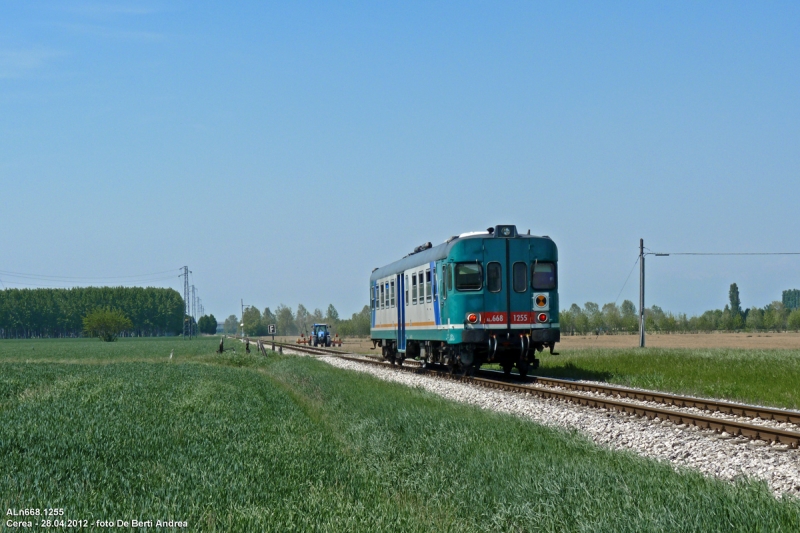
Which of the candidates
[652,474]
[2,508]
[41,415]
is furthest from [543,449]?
[41,415]

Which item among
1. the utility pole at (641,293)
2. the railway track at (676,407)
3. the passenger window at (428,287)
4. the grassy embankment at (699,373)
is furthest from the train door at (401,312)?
the utility pole at (641,293)

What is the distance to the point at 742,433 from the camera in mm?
12445

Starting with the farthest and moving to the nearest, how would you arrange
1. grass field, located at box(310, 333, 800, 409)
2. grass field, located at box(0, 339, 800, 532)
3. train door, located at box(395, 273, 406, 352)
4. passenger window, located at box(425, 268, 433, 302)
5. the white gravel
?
train door, located at box(395, 273, 406, 352)
passenger window, located at box(425, 268, 433, 302)
grass field, located at box(310, 333, 800, 409)
the white gravel
grass field, located at box(0, 339, 800, 532)

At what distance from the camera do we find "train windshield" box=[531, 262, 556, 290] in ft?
76.0

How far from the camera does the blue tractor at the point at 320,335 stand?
77.0 m

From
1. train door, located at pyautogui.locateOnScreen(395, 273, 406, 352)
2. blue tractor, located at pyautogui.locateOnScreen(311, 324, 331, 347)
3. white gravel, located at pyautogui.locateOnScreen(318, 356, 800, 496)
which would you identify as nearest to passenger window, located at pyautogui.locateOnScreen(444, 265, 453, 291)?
white gravel, located at pyautogui.locateOnScreen(318, 356, 800, 496)

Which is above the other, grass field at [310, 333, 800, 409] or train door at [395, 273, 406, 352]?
train door at [395, 273, 406, 352]

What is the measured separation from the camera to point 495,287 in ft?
75.3

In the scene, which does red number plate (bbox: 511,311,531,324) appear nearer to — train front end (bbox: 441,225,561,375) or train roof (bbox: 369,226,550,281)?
train front end (bbox: 441,225,561,375)

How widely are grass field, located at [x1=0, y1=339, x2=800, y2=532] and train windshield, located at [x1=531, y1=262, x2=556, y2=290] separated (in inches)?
320

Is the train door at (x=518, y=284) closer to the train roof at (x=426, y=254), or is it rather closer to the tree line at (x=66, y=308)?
the train roof at (x=426, y=254)

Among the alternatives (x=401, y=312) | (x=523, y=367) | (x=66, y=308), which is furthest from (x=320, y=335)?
(x=66, y=308)

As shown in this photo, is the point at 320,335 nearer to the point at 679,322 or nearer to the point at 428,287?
the point at 428,287

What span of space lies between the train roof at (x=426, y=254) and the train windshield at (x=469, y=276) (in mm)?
646
